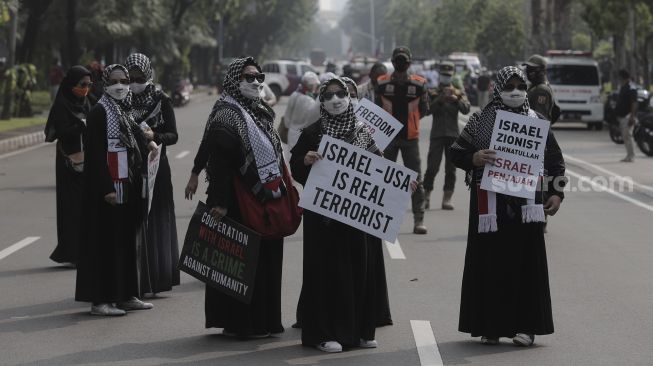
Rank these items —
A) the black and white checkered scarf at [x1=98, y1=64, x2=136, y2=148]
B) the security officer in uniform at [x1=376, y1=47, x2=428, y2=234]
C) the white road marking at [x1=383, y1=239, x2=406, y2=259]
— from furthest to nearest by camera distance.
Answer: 1. the security officer in uniform at [x1=376, y1=47, x2=428, y2=234]
2. the white road marking at [x1=383, y1=239, x2=406, y2=259]
3. the black and white checkered scarf at [x1=98, y1=64, x2=136, y2=148]

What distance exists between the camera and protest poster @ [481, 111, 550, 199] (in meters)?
8.56

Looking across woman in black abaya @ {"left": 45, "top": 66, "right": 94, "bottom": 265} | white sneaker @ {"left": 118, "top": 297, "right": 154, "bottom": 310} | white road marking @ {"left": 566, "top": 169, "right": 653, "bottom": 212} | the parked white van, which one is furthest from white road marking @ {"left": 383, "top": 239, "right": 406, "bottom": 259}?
the parked white van

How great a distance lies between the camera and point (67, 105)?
1191 cm

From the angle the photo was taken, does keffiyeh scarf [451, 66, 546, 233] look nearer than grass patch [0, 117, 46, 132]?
Yes

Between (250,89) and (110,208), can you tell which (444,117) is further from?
(250,89)

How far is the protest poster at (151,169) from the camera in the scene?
997 cm

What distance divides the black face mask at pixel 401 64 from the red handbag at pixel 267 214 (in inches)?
230

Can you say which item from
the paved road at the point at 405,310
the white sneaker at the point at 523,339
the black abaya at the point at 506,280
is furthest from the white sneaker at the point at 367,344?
the white sneaker at the point at 523,339

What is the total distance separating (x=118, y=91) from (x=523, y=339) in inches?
126

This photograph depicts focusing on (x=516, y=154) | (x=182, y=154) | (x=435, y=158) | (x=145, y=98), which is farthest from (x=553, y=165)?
(x=182, y=154)

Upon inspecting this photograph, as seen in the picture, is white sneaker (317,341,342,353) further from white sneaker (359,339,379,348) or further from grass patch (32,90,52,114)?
grass patch (32,90,52,114)

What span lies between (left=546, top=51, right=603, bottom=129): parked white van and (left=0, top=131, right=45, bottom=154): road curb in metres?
12.8

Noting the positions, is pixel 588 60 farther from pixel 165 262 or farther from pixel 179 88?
pixel 165 262

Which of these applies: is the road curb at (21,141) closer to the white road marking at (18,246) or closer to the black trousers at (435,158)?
the black trousers at (435,158)
